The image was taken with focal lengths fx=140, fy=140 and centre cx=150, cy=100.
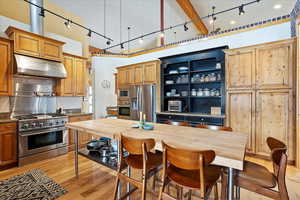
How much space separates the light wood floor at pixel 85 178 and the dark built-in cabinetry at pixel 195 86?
57.6 inches

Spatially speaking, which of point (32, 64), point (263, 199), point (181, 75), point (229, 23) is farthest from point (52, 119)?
point (229, 23)

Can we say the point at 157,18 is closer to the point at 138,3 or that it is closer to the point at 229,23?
the point at 138,3

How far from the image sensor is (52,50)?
3430 mm

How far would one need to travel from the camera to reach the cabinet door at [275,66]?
8.76ft

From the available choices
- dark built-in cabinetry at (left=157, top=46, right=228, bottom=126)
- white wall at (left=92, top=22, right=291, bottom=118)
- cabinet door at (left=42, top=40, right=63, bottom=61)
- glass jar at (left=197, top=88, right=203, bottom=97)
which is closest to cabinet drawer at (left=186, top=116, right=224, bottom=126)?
dark built-in cabinetry at (left=157, top=46, right=228, bottom=126)

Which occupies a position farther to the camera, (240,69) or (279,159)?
(240,69)

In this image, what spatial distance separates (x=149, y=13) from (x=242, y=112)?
14.8 ft

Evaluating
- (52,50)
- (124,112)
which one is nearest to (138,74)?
(124,112)

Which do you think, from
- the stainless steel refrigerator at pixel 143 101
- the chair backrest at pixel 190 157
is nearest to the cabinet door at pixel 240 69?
the stainless steel refrigerator at pixel 143 101

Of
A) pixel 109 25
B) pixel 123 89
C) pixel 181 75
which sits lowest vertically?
pixel 123 89

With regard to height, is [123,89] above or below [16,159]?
above

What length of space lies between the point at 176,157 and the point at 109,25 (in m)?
5.89

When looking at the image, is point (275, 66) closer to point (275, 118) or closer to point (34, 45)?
point (275, 118)

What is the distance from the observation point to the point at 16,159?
269 cm
